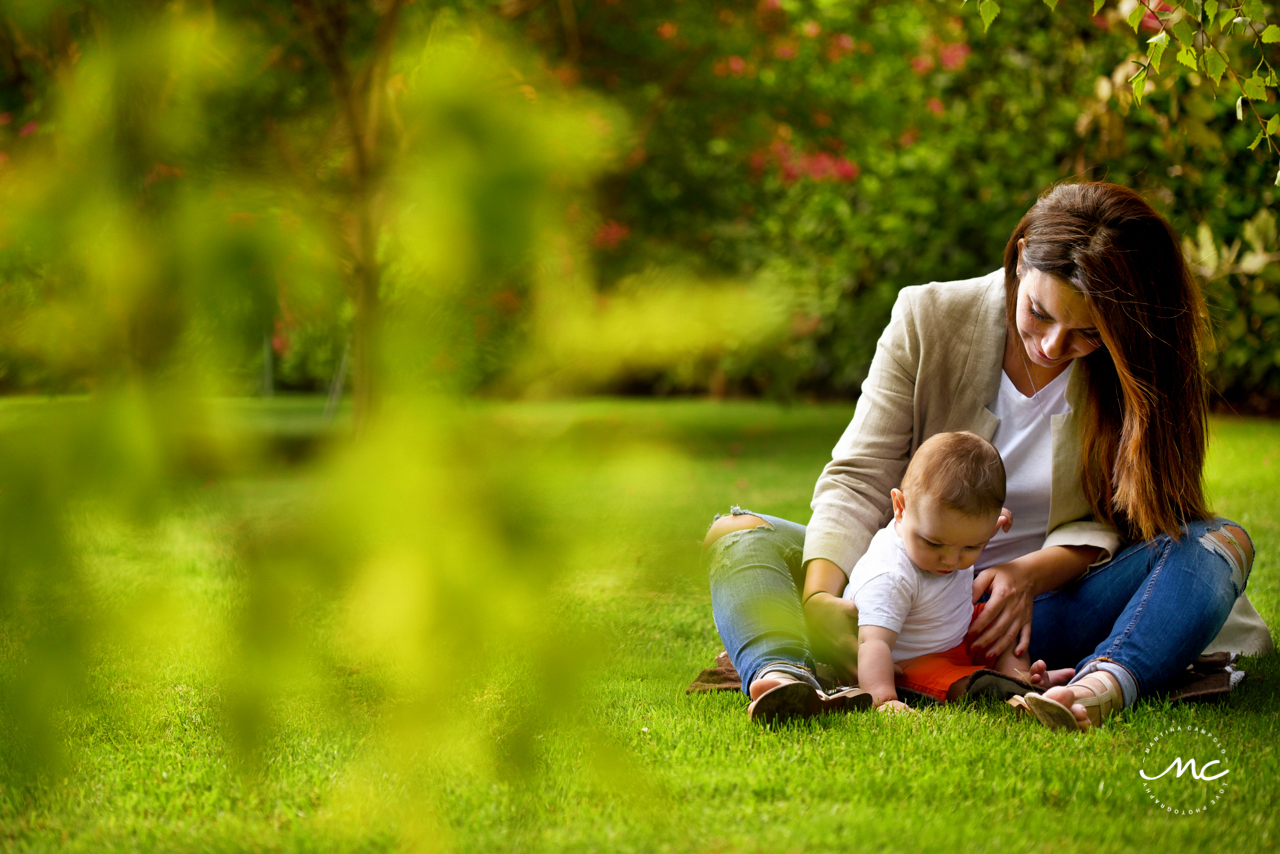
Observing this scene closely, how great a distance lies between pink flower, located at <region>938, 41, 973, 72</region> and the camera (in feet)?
17.8

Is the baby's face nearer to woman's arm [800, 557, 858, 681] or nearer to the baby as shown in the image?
the baby

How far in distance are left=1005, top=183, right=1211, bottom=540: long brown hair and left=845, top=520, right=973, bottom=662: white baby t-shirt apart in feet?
1.23

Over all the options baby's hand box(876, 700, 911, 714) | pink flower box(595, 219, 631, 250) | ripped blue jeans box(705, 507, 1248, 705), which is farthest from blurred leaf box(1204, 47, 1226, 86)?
pink flower box(595, 219, 631, 250)

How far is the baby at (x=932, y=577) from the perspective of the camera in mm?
1971

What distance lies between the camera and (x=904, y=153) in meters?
5.70

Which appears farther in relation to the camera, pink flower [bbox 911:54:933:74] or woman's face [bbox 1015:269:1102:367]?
pink flower [bbox 911:54:933:74]

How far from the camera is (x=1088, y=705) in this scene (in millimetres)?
1845

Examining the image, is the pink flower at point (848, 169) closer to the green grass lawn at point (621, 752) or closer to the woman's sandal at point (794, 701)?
the green grass lawn at point (621, 752)

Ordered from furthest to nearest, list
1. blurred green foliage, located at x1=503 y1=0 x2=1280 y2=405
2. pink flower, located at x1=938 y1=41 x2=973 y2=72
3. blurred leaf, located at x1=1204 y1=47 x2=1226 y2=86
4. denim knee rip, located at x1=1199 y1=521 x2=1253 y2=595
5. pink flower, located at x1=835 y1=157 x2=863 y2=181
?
pink flower, located at x1=938 y1=41 x2=973 y2=72 < pink flower, located at x1=835 y1=157 x2=863 y2=181 < denim knee rip, located at x1=1199 y1=521 x2=1253 y2=595 < blurred leaf, located at x1=1204 y1=47 x2=1226 y2=86 < blurred green foliage, located at x1=503 y1=0 x2=1280 y2=405

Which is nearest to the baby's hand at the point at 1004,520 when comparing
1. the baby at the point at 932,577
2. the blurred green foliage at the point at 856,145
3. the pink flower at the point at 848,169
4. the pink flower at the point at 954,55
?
the baby at the point at 932,577

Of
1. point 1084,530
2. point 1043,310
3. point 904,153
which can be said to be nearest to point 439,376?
point 1043,310

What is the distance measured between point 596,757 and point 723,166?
54 cm

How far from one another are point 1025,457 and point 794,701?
33.1 inches

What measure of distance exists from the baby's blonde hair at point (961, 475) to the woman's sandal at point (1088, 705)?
360mm
